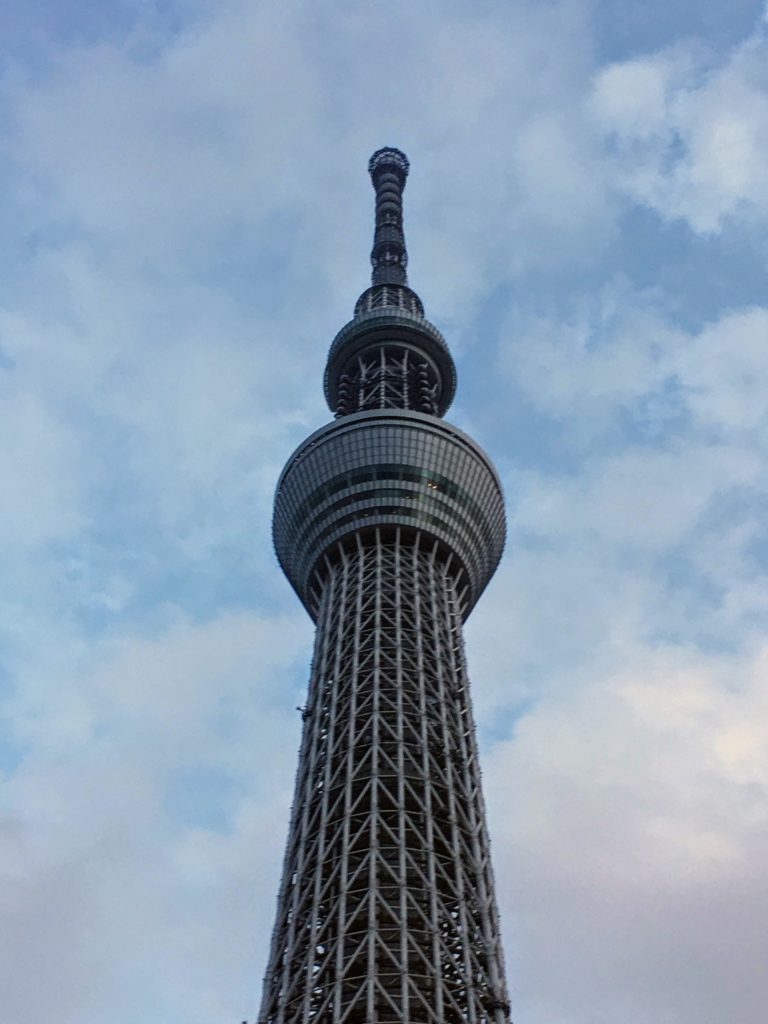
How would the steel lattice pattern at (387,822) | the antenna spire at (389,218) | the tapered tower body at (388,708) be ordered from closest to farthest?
the steel lattice pattern at (387,822) → the tapered tower body at (388,708) → the antenna spire at (389,218)

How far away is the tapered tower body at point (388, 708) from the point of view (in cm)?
7588

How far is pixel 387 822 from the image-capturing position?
281ft

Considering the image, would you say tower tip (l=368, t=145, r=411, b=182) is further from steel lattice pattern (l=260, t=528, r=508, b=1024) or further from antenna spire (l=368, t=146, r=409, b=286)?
steel lattice pattern (l=260, t=528, r=508, b=1024)

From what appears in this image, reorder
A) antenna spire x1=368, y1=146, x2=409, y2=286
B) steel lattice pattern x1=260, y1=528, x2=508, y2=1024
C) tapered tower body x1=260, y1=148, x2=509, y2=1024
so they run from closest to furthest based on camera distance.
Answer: steel lattice pattern x1=260, y1=528, x2=508, y2=1024, tapered tower body x1=260, y1=148, x2=509, y2=1024, antenna spire x1=368, y1=146, x2=409, y2=286

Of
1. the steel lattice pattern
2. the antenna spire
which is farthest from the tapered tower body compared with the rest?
the antenna spire

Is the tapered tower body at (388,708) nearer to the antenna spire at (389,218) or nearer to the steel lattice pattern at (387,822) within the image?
the steel lattice pattern at (387,822)

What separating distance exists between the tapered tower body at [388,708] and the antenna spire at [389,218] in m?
16.4

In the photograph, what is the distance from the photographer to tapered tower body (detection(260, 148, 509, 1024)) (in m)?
75.9

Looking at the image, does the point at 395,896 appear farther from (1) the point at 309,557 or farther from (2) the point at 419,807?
(1) the point at 309,557

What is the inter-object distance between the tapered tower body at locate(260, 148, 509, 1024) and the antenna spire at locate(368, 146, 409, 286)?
16438 millimetres

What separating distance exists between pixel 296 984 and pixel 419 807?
54.4 feet

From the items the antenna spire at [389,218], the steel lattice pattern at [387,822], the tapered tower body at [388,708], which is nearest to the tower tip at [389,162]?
the antenna spire at [389,218]

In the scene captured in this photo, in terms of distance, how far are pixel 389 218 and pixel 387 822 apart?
3952 inches

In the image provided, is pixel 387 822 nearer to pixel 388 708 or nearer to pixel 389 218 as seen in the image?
pixel 388 708
